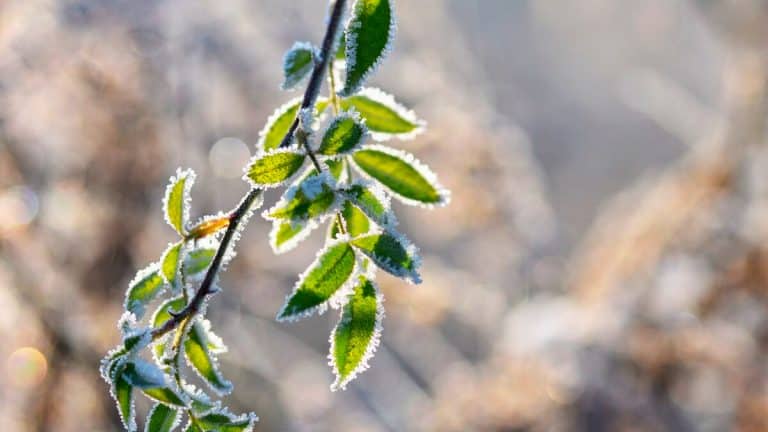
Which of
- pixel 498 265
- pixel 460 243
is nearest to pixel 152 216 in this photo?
pixel 498 265

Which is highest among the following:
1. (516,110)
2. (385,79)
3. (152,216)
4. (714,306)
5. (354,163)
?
(516,110)

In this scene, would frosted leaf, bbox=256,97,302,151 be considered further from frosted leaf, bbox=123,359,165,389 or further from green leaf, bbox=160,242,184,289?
frosted leaf, bbox=123,359,165,389

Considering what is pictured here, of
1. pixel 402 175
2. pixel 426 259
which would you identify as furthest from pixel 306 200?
pixel 426 259

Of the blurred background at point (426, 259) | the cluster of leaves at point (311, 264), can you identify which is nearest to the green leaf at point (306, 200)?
the cluster of leaves at point (311, 264)

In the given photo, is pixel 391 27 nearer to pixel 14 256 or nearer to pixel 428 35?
pixel 14 256

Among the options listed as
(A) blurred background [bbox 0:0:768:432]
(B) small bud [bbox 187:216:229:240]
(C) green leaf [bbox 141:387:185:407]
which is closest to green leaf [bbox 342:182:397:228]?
(B) small bud [bbox 187:216:229:240]

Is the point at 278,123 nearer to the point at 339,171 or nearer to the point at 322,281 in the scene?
the point at 339,171

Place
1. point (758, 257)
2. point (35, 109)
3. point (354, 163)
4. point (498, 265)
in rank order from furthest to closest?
point (498, 265), point (758, 257), point (35, 109), point (354, 163)
